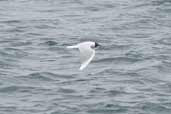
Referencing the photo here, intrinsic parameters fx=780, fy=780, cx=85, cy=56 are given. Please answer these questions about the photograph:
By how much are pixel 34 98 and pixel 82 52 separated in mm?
2028

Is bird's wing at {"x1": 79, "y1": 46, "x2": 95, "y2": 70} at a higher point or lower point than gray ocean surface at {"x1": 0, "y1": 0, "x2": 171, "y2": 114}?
higher

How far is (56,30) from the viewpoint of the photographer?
94.6 feet

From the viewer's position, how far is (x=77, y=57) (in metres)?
25.8

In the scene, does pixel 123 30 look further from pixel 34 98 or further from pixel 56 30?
pixel 34 98

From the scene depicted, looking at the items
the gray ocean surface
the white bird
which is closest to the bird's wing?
the white bird

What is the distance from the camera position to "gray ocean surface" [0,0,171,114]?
20969mm

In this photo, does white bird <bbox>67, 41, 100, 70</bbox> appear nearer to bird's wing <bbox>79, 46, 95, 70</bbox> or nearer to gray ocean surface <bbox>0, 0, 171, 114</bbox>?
bird's wing <bbox>79, 46, 95, 70</bbox>

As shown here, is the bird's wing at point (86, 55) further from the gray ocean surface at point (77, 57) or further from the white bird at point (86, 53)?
the gray ocean surface at point (77, 57)

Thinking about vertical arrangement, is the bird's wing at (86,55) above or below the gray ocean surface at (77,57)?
above

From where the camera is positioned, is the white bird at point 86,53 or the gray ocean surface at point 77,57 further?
the gray ocean surface at point 77,57

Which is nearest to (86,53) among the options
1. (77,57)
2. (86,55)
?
(86,55)

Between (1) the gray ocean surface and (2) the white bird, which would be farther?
(1) the gray ocean surface

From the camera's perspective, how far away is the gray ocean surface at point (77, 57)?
21.0m

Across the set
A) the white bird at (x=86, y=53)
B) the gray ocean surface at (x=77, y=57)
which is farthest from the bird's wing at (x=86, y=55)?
the gray ocean surface at (x=77, y=57)
